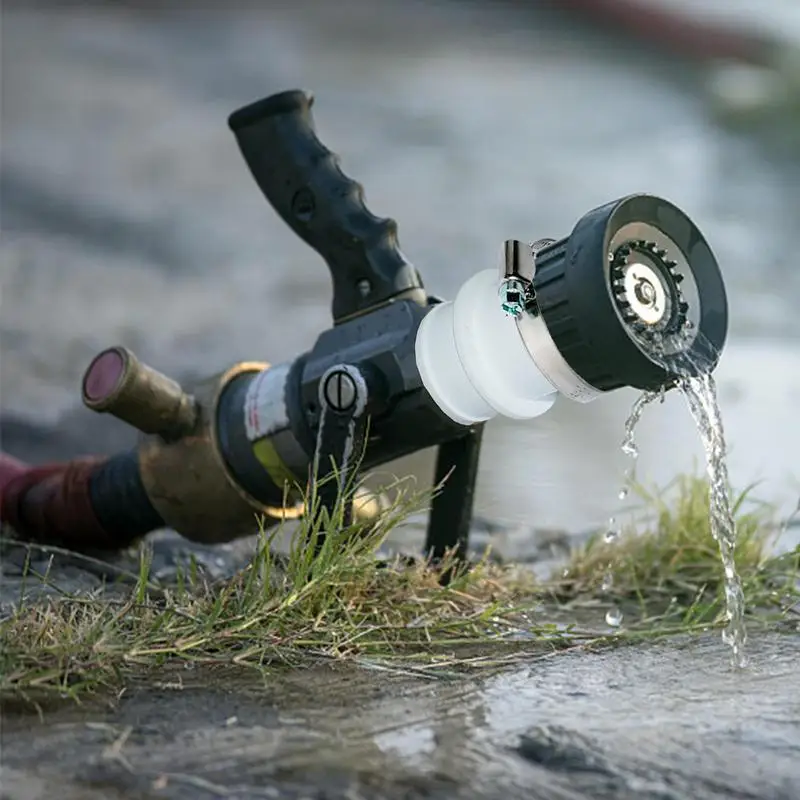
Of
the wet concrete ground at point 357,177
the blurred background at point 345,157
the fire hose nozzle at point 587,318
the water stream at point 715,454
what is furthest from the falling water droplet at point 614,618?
the blurred background at point 345,157

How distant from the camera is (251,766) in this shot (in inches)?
24.1

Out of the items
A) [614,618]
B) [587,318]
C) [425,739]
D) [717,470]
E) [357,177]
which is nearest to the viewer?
[425,739]

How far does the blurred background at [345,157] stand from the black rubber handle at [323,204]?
1.04 metres

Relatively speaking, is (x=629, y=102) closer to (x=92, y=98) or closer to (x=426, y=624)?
(x=92, y=98)

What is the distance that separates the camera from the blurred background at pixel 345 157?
235 centimetres

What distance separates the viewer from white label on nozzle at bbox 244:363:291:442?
1.12 m

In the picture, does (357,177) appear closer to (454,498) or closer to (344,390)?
(454,498)

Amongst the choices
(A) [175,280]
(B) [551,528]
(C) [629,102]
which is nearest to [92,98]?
(A) [175,280]

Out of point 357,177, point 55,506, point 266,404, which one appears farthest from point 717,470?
point 357,177

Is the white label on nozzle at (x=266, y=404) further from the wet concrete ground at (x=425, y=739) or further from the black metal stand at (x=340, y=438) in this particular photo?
the wet concrete ground at (x=425, y=739)

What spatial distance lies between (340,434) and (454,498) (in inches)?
7.2

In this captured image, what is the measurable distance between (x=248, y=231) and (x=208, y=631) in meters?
1.66

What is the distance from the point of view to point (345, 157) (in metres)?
2.45

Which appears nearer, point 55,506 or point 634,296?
point 634,296
